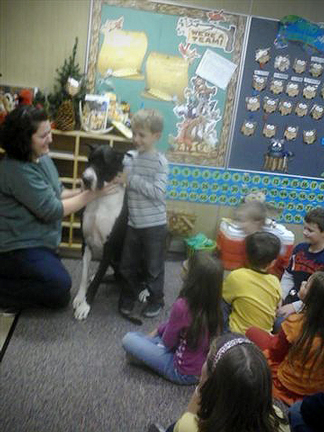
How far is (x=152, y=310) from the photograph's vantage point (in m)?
2.66

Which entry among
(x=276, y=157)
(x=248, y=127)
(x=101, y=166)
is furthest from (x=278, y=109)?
(x=101, y=166)

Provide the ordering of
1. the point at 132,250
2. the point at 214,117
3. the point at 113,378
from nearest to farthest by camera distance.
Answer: the point at 113,378 → the point at 132,250 → the point at 214,117

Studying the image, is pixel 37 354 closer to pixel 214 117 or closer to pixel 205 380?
pixel 205 380

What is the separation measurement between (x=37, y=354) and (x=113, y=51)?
89.8 inches

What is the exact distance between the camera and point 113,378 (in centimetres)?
204

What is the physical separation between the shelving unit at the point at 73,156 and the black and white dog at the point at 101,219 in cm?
74

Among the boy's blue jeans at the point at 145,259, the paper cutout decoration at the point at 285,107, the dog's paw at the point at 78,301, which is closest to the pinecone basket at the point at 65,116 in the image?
the boy's blue jeans at the point at 145,259

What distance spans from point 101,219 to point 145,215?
0.84 feet

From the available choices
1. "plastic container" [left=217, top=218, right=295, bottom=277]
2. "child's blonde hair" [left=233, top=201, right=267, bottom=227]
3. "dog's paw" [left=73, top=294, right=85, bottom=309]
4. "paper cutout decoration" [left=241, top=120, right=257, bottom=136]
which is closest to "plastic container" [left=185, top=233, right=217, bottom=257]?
"plastic container" [left=217, top=218, right=295, bottom=277]

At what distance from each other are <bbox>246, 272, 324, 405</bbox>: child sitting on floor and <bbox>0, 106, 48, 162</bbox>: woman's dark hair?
5.00ft

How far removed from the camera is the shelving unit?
320 centimetres

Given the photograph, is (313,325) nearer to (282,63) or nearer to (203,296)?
(203,296)

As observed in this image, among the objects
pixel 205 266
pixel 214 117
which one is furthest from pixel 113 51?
pixel 205 266

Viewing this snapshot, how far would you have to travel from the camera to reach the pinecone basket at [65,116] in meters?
3.10
